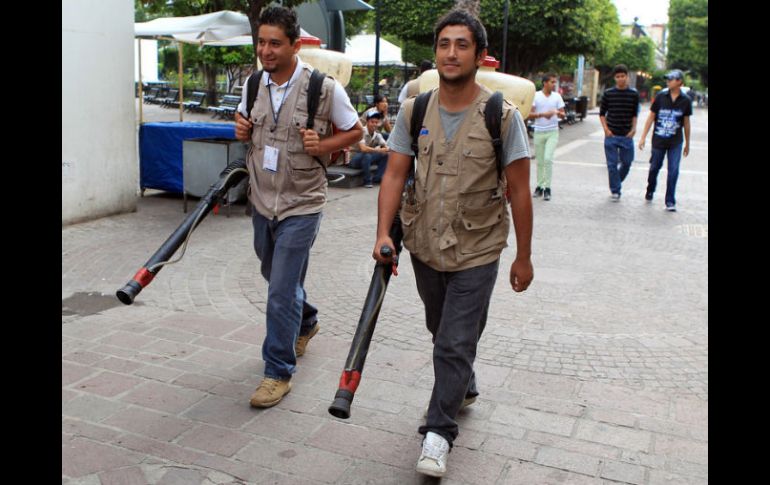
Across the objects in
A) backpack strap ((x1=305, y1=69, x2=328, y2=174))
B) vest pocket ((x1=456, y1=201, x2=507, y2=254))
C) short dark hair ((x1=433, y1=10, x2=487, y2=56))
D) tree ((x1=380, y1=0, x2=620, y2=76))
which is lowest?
vest pocket ((x1=456, y1=201, x2=507, y2=254))

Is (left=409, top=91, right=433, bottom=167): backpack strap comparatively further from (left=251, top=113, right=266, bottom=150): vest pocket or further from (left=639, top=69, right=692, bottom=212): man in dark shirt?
(left=639, top=69, right=692, bottom=212): man in dark shirt

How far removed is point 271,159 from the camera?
4.02 meters

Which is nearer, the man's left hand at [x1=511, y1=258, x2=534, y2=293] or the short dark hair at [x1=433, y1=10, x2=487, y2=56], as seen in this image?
the short dark hair at [x1=433, y1=10, x2=487, y2=56]

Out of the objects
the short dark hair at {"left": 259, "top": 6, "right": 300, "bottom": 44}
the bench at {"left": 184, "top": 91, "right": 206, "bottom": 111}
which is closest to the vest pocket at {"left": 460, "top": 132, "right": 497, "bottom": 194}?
the short dark hair at {"left": 259, "top": 6, "right": 300, "bottom": 44}

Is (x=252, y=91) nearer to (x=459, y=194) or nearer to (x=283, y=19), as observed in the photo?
(x=283, y=19)

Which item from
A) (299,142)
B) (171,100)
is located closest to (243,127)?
(299,142)

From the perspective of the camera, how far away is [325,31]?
1180 centimetres

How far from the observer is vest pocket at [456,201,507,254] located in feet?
10.8

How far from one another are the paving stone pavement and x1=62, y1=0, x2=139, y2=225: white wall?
63cm

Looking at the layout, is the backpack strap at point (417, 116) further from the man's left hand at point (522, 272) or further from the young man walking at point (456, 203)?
the man's left hand at point (522, 272)

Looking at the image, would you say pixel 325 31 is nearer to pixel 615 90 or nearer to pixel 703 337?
pixel 615 90

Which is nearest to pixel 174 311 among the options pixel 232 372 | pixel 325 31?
pixel 232 372

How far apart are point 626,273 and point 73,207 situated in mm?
5685
